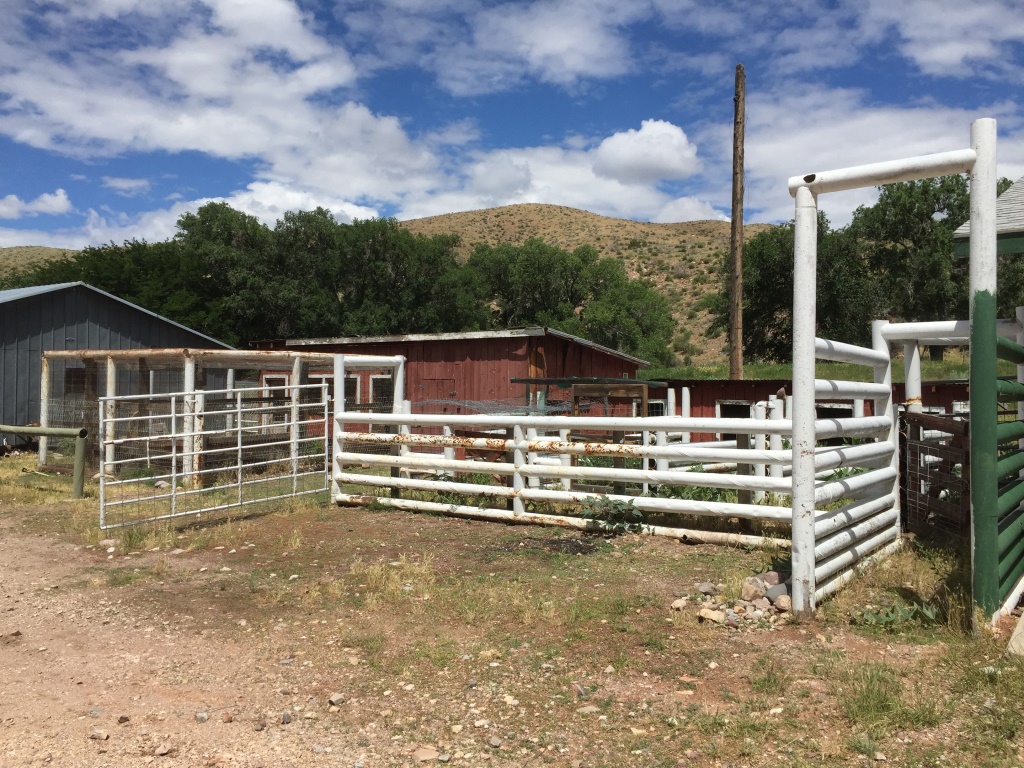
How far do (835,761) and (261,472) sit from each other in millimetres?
12720

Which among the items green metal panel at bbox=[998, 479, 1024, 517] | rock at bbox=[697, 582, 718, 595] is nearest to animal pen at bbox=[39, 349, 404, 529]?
rock at bbox=[697, 582, 718, 595]

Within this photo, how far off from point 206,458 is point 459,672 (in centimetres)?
1166

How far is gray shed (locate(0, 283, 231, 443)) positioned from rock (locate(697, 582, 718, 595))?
682 inches

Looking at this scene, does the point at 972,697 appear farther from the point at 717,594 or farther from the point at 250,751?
the point at 250,751

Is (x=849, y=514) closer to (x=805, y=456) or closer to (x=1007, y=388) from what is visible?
(x=805, y=456)

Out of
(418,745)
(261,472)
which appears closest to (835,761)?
(418,745)

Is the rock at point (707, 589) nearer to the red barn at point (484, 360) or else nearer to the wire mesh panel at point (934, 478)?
the wire mesh panel at point (934, 478)

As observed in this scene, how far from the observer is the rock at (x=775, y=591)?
5.52m

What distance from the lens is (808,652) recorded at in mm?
4688

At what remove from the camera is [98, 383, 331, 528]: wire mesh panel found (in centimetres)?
1012

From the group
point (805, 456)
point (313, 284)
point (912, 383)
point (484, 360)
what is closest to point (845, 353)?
point (805, 456)

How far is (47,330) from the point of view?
19766 mm

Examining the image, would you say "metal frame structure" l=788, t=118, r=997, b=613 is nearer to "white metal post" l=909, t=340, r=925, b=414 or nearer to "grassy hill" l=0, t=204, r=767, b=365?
"white metal post" l=909, t=340, r=925, b=414

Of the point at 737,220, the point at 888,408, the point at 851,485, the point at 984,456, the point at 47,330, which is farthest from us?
the point at 47,330
